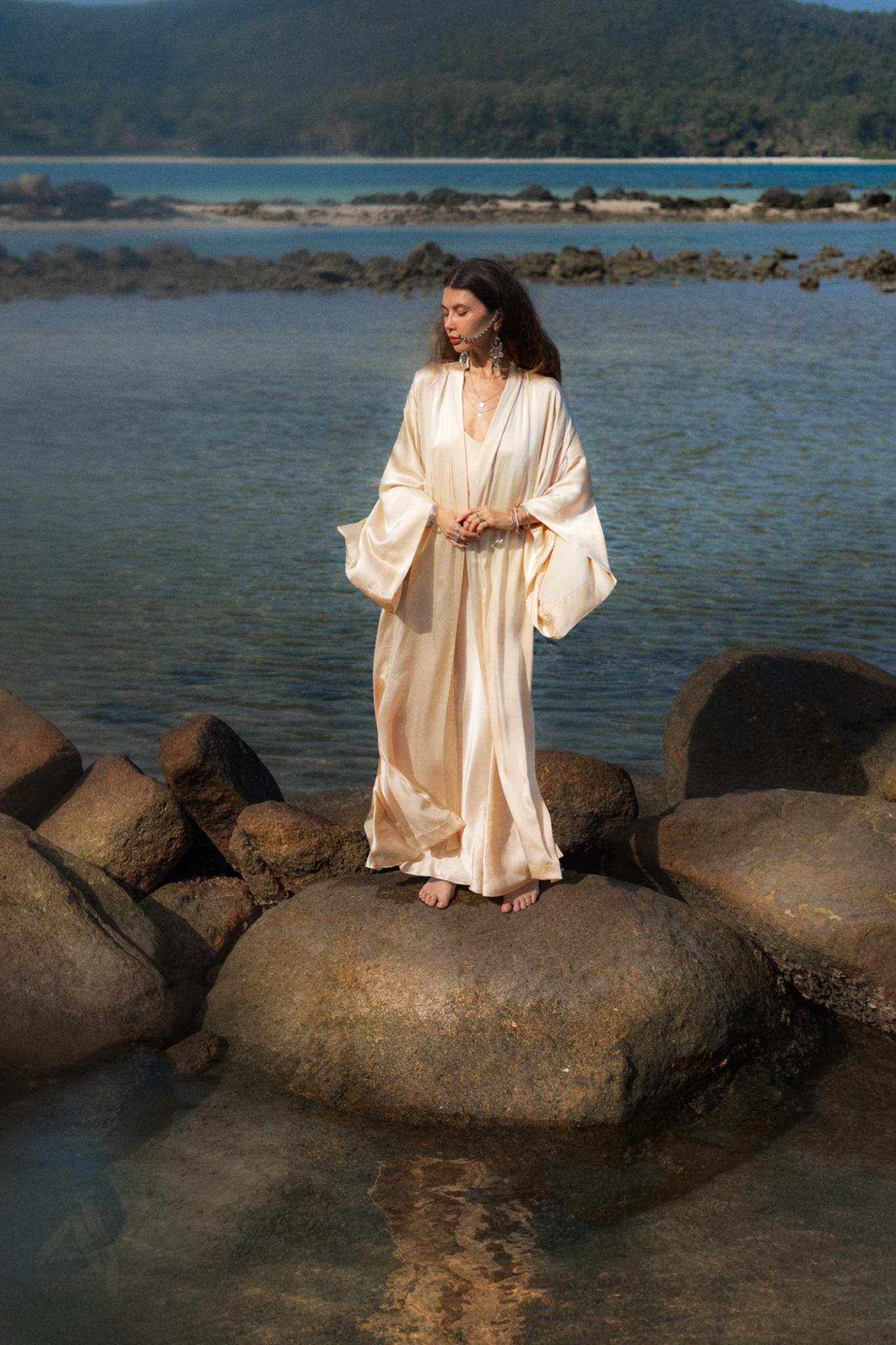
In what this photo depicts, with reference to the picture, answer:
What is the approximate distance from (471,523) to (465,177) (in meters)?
111

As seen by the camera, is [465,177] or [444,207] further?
[465,177]

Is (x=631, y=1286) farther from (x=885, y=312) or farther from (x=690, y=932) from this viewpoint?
(x=885, y=312)

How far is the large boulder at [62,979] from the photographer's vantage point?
14.5ft

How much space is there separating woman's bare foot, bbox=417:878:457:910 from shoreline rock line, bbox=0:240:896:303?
103ft

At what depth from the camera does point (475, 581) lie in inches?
181

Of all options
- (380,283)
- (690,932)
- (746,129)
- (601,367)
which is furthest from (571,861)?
(746,129)

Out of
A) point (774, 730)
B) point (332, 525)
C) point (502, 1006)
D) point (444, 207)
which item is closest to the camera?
point (502, 1006)

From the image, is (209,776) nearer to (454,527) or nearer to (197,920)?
(197,920)

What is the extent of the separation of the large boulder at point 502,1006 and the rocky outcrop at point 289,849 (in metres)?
0.43

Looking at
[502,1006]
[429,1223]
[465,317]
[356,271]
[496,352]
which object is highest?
[465,317]

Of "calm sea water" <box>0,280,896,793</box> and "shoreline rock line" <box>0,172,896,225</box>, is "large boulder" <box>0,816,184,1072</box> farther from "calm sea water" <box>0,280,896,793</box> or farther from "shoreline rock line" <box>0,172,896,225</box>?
"shoreline rock line" <box>0,172,896,225</box>

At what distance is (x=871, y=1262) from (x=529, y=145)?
458 ft

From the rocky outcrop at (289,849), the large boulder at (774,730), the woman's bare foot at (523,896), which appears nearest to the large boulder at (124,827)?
the rocky outcrop at (289,849)

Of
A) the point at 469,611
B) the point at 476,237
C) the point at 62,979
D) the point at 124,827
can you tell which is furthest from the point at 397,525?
the point at 476,237
